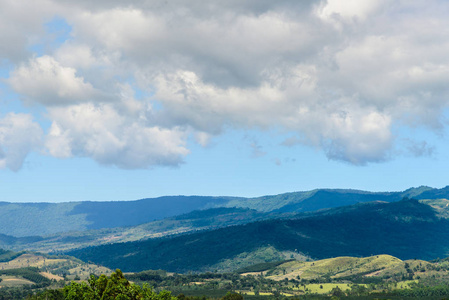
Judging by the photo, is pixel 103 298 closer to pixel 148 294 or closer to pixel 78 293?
pixel 78 293

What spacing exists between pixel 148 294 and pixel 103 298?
20.9 m

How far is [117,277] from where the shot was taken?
183125mm

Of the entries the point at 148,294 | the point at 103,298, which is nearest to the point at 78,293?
the point at 103,298

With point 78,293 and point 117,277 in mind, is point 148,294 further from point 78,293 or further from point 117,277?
point 78,293

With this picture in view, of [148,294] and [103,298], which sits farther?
[148,294]

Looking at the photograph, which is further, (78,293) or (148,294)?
(148,294)

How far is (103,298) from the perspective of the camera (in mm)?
172000

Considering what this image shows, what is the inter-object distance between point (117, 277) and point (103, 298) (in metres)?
12.0

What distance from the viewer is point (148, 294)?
189 meters

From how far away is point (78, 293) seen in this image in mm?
172750

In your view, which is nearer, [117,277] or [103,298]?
[103,298]

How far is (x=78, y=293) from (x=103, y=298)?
26.7 ft

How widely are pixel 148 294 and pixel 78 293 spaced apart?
25925 millimetres
